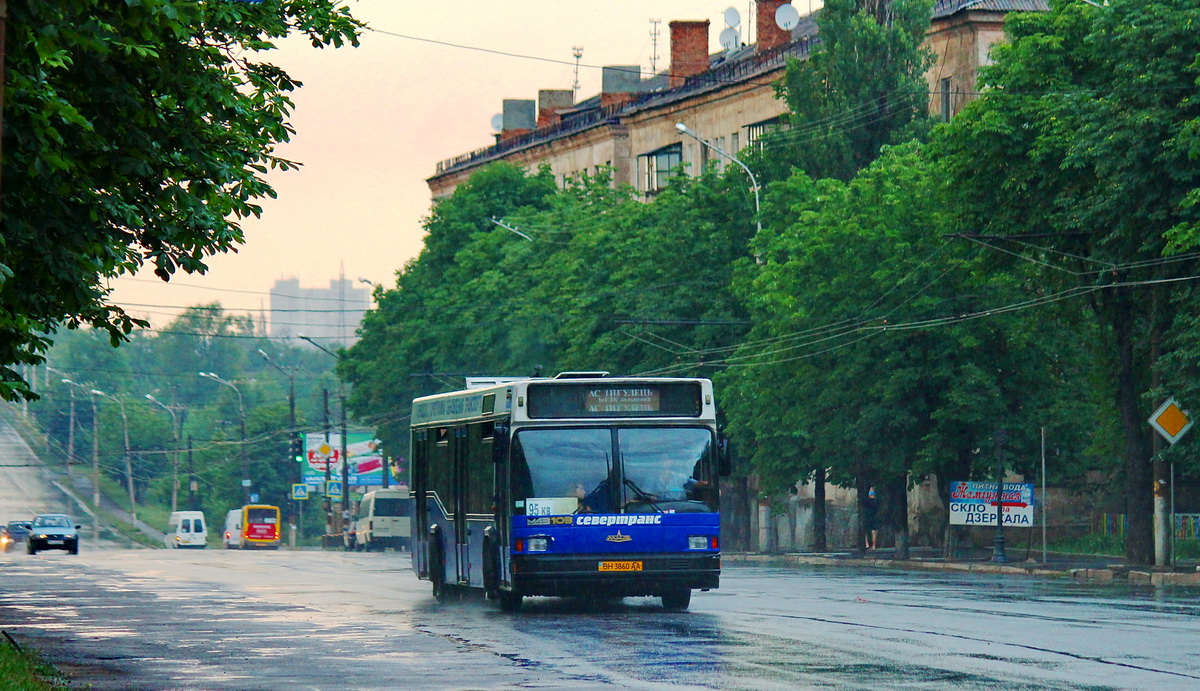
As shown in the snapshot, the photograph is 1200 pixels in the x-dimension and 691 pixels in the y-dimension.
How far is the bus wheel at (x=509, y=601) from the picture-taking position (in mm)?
23531

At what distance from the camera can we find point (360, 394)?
8512cm

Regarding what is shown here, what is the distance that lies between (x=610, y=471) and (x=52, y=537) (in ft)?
182

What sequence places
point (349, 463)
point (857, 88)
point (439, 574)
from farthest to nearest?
1. point (349, 463)
2. point (857, 88)
3. point (439, 574)

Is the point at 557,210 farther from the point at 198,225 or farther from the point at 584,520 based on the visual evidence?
the point at 198,225

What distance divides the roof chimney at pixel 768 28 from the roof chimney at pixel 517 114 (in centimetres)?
3026

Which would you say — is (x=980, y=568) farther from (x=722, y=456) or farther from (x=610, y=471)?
(x=610, y=471)

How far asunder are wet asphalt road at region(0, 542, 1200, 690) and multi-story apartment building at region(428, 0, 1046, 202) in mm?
36884

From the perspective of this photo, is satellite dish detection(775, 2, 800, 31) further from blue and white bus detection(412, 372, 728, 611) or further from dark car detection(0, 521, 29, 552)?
blue and white bus detection(412, 372, 728, 611)

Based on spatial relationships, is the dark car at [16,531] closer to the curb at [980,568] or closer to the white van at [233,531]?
the white van at [233,531]

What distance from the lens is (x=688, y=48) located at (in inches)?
3514

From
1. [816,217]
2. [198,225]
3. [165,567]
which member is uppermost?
[816,217]

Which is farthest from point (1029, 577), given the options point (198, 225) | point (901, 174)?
point (198, 225)

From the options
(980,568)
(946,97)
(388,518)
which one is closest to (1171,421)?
(980,568)

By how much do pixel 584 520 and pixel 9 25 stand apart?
12.2m
